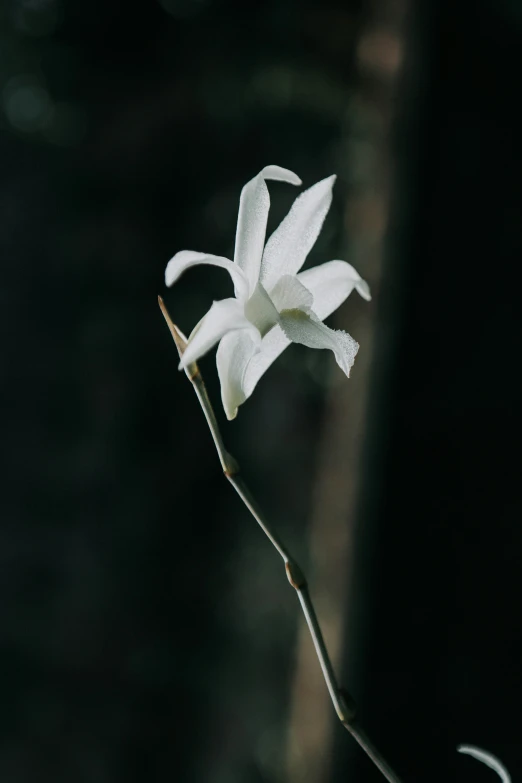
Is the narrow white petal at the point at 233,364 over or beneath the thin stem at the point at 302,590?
over

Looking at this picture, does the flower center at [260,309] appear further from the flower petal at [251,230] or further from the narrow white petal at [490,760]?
the narrow white petal at [490,760]

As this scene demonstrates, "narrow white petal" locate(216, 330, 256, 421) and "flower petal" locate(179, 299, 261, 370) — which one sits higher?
"flower petal" locate(179, 299, 261, 370)

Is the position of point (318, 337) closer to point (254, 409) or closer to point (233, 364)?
point (233, 364)

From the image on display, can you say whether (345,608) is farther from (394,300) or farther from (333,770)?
(394,300)

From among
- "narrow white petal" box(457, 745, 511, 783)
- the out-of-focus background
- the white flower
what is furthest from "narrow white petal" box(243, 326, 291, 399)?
the out-of-focus background

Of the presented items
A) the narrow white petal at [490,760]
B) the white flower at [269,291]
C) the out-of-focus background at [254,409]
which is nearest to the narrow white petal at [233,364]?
the white flower at [269,291]

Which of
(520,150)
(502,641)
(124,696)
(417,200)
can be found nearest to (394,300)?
(417,200)

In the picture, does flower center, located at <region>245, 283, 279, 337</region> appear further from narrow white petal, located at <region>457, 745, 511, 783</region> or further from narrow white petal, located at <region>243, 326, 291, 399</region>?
narrow white petal, located at <region>457, 745, 511, 783</region>
